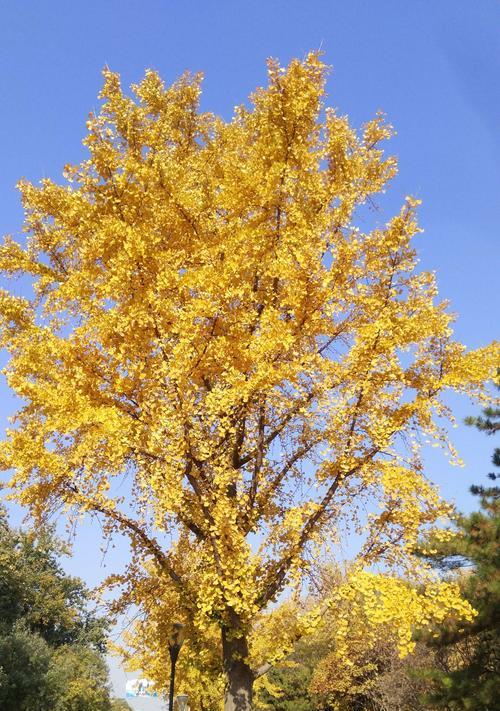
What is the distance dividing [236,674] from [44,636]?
33767mm

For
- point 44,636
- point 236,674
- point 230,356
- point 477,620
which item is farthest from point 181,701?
point 44,636

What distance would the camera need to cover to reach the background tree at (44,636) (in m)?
24.8

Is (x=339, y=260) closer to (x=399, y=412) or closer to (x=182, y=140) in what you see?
(x=399, y=412)

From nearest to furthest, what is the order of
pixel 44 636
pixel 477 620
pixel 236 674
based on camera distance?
1. pixel 236 674
2. pixel 477 620
3. pixel 44 636

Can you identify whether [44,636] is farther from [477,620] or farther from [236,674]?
[236,674]

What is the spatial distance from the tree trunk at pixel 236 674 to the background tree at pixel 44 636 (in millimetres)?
4130

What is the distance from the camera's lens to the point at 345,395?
8.70m

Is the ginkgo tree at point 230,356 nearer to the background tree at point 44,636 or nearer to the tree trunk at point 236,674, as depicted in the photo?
the tree trunk at point 236,674

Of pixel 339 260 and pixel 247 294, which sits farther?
pixel 247 294

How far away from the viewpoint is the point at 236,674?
9289 mm

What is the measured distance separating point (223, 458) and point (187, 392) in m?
1.11

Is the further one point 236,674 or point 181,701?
point 181,701

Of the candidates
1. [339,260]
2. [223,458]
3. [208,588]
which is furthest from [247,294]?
[208,588]

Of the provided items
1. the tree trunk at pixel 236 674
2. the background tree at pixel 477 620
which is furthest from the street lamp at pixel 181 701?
the tree trunk at pixel 236 674
